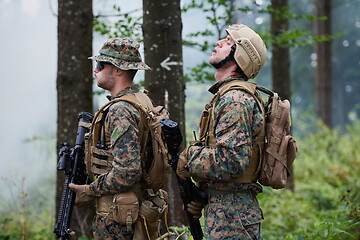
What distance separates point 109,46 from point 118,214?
1.34 meters

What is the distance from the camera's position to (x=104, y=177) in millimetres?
3654

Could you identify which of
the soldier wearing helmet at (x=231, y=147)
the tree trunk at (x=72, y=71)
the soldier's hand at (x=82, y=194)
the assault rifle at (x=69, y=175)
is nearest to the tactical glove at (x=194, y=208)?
the soldier wearing helmet at (x=231, y=147)

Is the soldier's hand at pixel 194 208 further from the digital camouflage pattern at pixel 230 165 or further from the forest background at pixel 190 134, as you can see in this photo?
the forest background at pixel 190 134

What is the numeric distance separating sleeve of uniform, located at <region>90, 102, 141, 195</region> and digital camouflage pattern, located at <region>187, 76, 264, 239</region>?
0.46 meters

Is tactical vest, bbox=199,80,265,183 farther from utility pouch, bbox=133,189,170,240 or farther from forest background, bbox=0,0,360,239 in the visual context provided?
forest background, bbox=0,0,360,239

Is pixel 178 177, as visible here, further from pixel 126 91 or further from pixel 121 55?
pixel 121 55

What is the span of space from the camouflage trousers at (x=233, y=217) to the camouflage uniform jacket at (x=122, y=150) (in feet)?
2.07

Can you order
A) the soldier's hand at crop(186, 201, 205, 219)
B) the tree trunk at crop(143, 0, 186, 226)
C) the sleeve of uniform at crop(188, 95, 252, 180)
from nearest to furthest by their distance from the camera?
the sleeve of uniform at crop(188, 95, 252, 180) < the soldier's hand at crop(186, 201, 205, 219) < the tree trunk at crop(143, 0, 186, 226)

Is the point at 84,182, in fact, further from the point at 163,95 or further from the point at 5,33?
the point at 5,33

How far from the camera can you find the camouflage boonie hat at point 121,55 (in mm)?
3821

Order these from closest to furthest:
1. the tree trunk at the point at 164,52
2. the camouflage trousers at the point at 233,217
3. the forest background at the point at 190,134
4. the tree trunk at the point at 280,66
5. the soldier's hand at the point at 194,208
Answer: the camouflage trousers at the point at 233,217
the soldier's hand at the point at 194,208
the tree trunk at the point at 164,52
the forest background at the point at 190,134
the tree trunk at the point at 280,66


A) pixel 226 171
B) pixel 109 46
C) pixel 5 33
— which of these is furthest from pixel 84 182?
pixel 5 33

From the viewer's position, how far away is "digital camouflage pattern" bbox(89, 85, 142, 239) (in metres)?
3.54

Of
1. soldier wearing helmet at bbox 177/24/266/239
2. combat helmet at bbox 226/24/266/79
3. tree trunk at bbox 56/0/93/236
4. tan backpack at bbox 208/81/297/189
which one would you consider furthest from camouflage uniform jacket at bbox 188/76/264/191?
tree trunk at bbox 56/0/93/236
